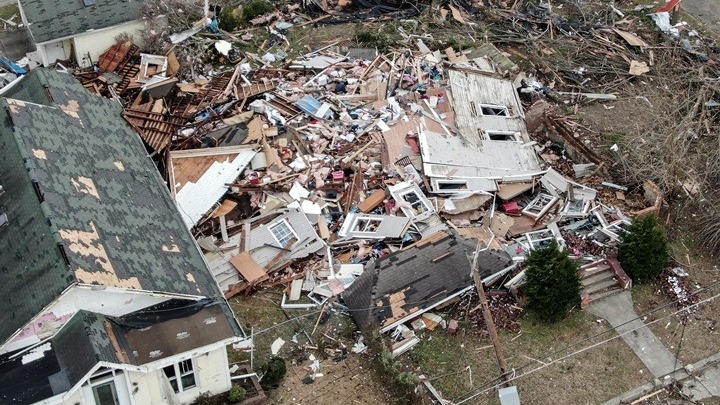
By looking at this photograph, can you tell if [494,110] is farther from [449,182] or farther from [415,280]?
[415,280]

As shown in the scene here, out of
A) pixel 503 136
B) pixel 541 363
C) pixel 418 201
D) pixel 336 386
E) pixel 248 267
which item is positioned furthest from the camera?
pixel 503 136

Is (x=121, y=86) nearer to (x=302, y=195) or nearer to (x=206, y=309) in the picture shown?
(x=302, y=195)

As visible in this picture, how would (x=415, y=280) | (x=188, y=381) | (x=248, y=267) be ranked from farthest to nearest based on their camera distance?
(x=248, y=267) < (x=415, y=280) < (x=188, y=381)

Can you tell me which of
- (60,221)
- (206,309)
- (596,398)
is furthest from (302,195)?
(596,398)

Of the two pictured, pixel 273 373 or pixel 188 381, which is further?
pixel 273 373

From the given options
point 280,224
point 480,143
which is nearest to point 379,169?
point 480,143

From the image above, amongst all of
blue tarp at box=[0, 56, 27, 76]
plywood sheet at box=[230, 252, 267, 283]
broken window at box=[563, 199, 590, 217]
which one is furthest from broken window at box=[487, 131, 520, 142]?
blue tarp at box=[0, 56, 27, 76]

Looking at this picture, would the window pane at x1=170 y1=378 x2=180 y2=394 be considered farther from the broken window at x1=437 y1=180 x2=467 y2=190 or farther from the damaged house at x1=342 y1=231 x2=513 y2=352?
the broken window at x1=437 y1=180 x2=467 y2=190
